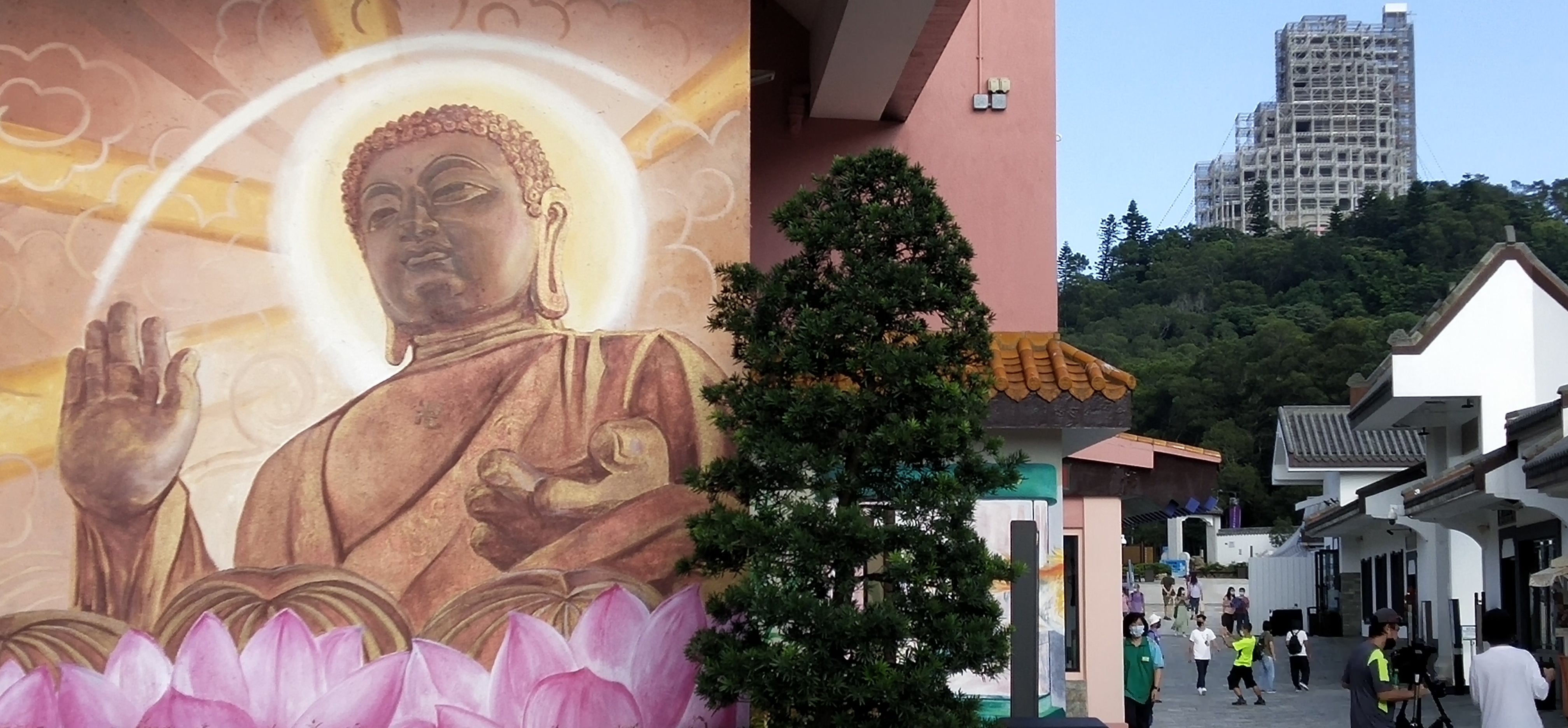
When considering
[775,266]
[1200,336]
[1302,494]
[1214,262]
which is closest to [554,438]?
[775,266]

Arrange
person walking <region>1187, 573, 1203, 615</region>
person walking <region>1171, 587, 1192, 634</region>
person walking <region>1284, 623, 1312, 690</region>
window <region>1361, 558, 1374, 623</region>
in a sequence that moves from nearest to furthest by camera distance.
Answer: person walking <region>1284, 623, 1312, 690</region> → window <region>1361, 558, 1374, 623</region> → person walking <region>1171, 587, 1192, 634</region> → person walking <region>1187, 573, 1203, 615</region>

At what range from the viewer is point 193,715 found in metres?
8.88

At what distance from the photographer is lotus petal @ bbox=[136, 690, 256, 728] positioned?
8852 millimetres

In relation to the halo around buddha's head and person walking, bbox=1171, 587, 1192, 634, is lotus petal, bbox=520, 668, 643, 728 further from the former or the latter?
person walking, bbox=1171, 587, 1192, 634

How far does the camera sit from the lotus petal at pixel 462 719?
896 centimetres

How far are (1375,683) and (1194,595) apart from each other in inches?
1240

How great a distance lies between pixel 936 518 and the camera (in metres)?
8.00

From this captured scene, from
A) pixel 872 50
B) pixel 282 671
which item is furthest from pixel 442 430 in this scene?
pixel 872 50

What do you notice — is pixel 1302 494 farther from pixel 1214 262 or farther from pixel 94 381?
pixel 94 381

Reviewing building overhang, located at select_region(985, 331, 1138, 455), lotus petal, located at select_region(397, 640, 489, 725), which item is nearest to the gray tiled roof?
building overhang, located at select_region(985, 331, 1138, 455)

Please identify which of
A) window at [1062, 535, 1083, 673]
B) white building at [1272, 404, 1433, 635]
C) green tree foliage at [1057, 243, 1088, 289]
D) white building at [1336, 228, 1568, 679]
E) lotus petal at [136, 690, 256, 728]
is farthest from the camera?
green tree foliage at [1057, 243, 1088, 289]

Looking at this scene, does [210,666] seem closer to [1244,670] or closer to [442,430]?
[442,430]

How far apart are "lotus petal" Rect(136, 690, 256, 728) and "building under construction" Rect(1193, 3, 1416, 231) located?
434ft

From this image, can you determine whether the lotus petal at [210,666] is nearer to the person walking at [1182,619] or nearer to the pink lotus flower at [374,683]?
the pink lotus flower at [374,683]
